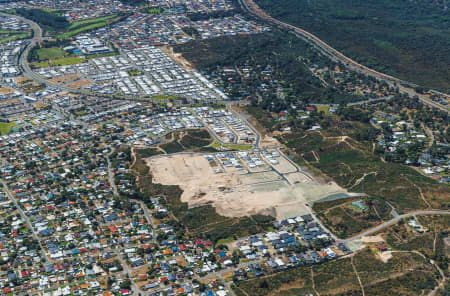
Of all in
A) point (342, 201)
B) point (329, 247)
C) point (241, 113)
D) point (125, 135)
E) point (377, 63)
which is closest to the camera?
point (329, 247)

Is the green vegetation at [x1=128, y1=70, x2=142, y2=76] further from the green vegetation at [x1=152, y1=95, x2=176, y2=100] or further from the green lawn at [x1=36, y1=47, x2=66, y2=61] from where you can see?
the green lawn at [x1=36, y1=47, x2=66, y2=61]

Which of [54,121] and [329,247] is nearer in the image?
[329,247]

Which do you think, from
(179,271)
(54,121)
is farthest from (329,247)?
(54,121)

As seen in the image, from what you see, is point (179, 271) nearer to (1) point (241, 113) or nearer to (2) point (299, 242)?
(2) point (299, 242)

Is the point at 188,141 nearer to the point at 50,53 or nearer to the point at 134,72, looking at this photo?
the point at 134,72

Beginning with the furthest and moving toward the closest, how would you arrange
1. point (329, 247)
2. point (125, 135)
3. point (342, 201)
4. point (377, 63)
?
point (377, 63) < point (125, 135) < point (342, 201) < point (329, 247)

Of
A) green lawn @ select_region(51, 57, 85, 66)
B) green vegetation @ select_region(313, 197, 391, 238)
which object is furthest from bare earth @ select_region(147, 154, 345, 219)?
green lawn @ select_region(51, 57, 85, 66)

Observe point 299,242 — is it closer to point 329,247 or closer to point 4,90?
point 329,247

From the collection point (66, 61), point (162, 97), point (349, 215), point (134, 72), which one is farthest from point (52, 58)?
point (349, 215)
